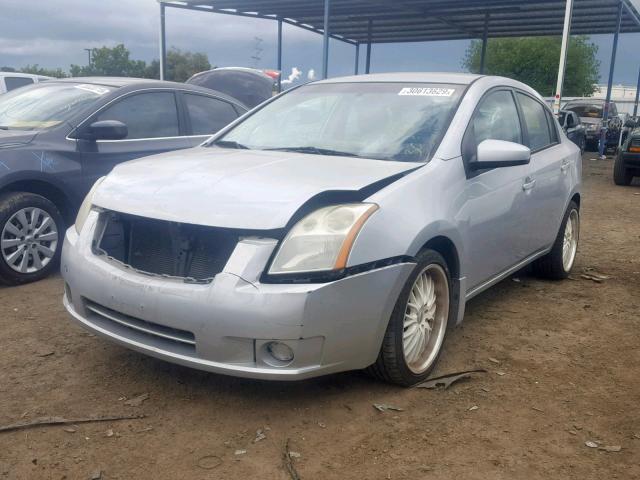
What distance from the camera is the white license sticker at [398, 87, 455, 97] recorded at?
12.8ft

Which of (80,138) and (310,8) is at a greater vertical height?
(310,8)

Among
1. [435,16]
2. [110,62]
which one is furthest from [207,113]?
[110,62]

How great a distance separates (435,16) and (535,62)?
32.1 metres

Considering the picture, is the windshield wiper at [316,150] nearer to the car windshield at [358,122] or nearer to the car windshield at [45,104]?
the car windshield at [358,122]

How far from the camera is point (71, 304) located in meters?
3.26

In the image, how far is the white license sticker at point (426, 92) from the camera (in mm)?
3904

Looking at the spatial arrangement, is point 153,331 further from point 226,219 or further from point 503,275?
point 503,275

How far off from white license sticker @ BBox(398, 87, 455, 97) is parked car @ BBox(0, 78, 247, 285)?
231 centimetres

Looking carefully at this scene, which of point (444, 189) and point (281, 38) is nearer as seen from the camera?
point (444, 189)

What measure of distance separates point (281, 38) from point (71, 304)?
21.2 m

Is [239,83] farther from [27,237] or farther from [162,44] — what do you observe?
[162,44]

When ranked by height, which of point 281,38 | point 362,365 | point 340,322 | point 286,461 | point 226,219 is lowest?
point 286,461

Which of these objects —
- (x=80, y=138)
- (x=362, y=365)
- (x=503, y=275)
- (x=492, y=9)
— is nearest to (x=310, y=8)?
(x=492, y=9)

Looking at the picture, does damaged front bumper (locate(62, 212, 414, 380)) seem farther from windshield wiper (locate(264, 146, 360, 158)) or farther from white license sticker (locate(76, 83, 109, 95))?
white license sticker (locate(76, 83, 109, 95))
